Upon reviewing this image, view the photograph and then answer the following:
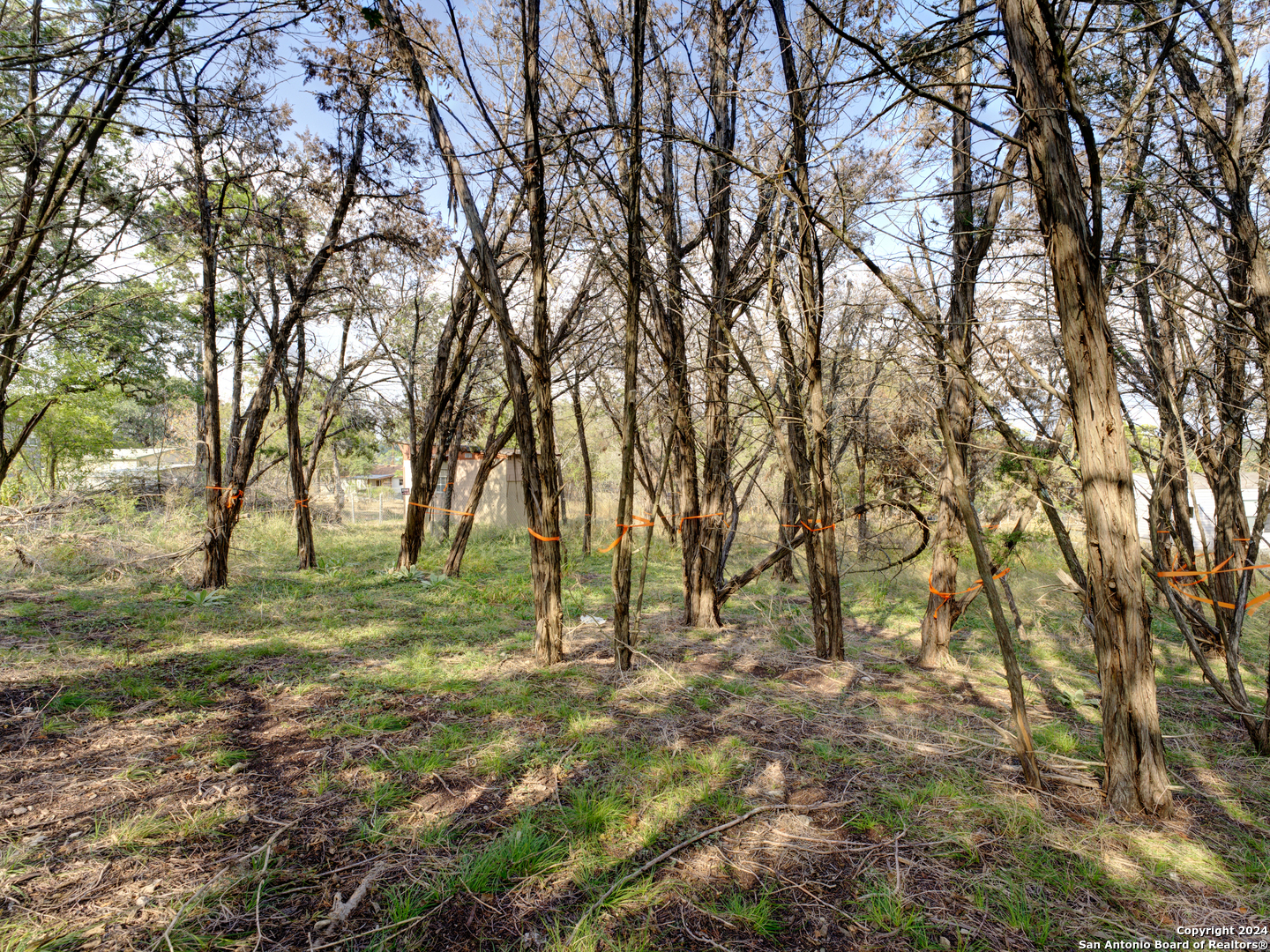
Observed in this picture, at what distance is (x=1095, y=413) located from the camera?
226cm

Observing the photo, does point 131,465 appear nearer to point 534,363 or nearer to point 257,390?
point 257,390

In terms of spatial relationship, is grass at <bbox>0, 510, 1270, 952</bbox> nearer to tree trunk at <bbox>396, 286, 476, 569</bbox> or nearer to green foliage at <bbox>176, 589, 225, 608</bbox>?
green foliage at <bbox>176, 589, 225, 608</bbox>

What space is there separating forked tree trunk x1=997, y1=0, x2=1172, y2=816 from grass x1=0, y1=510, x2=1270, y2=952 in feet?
1.50

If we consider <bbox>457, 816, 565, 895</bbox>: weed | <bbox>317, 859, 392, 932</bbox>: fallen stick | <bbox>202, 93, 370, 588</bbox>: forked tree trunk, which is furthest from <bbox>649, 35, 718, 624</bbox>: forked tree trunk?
<bbox>202, 93, 370, 588</bbox>: forked tree trunk

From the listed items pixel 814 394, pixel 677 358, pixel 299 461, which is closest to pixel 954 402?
pixel 814 394

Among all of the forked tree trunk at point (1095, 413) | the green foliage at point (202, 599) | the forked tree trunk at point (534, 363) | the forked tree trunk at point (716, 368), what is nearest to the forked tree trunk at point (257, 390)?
the green foliage at point (202, 599)

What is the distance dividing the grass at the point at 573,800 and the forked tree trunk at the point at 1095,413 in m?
0.46

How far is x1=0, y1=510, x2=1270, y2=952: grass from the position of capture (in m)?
1.80

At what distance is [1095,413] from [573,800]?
2.64 metres

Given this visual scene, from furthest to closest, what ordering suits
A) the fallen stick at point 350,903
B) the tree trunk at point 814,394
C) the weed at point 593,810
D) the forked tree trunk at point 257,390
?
the forked tree trunk at point 257,390
the tree trunk at point 814,394
the weed at point 593,810
the fallen stick at point 350,903

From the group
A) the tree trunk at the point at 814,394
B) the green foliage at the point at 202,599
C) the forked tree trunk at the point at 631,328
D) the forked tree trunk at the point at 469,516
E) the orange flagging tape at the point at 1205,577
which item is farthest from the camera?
the forked tree trunk at the point at 469,516

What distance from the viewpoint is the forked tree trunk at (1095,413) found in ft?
7.39

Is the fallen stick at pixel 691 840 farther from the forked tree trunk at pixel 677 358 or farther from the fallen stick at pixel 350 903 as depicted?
the forked tree trunk at pixel 677 358

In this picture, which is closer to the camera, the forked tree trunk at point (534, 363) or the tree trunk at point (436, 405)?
the forked tree trunk at point (534, 363)
